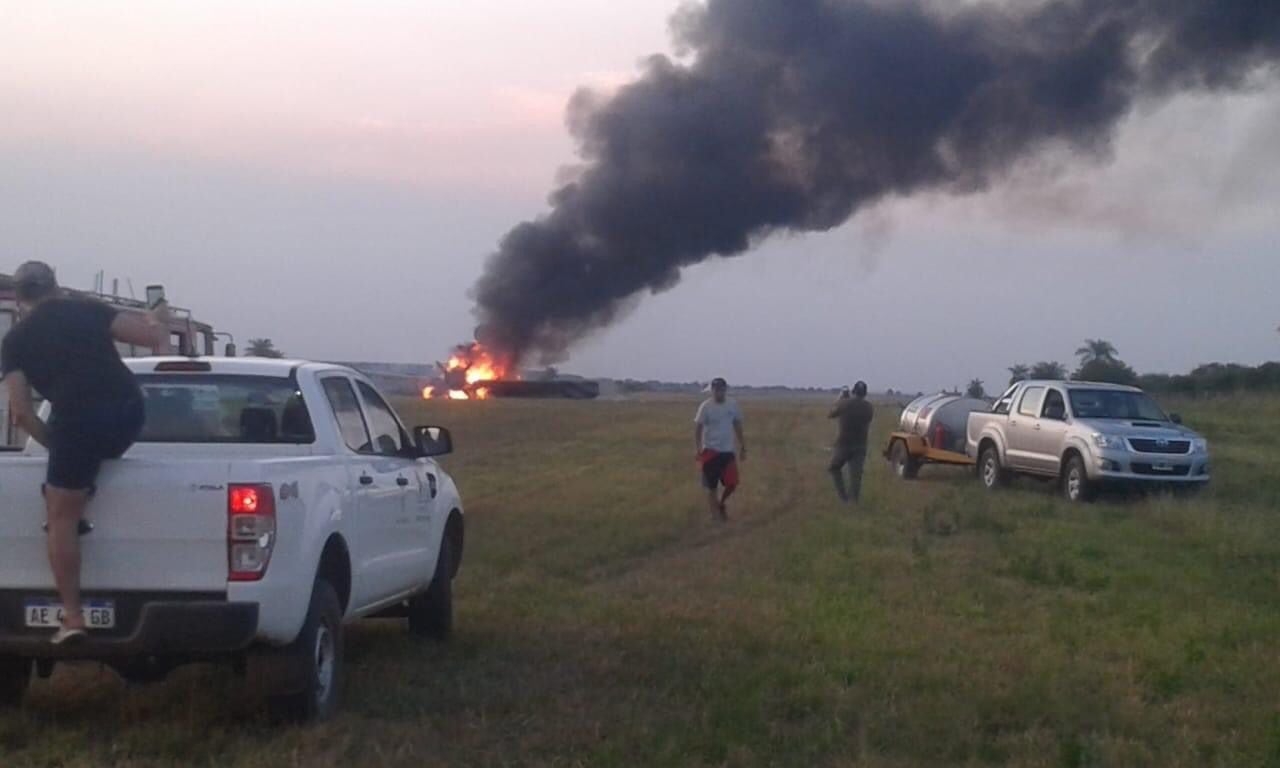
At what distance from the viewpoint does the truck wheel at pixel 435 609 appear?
33.6 feet

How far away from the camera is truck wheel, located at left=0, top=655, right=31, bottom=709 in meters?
8.09

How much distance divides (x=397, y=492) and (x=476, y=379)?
120 feet

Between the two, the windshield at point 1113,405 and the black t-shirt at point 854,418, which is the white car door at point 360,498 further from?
the windshield at point 1113,405

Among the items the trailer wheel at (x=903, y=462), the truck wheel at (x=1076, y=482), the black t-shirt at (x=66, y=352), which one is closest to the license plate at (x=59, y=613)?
the black t-shirt at (x=66, y=352)

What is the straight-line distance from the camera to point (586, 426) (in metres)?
47.9

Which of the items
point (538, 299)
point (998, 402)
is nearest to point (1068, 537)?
point (998, 402)

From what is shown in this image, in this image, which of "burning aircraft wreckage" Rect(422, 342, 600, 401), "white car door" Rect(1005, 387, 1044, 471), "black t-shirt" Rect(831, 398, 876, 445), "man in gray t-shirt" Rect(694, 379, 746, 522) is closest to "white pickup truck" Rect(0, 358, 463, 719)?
"man in gray t-shirt" Rect(694, 379, 746, 522)

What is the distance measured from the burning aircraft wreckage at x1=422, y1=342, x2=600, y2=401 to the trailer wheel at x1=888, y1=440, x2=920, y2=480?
1701 cm

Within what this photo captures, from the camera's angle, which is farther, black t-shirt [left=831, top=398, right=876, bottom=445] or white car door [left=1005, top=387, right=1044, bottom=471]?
white car door [left=1005, top=387, right=1044, bottom=471]

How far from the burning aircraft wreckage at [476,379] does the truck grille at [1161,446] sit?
2327 centimetres

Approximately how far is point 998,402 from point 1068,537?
930 centimetres

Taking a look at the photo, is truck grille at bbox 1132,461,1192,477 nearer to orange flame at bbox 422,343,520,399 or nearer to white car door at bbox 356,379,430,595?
white car door at bbox 356,379,430,595

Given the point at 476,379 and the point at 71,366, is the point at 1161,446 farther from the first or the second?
the point at 476,379

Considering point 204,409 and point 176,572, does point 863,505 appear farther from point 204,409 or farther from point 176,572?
point 176,572
